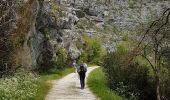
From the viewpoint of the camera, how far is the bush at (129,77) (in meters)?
42.7

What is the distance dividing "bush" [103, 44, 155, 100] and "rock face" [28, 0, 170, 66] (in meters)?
6.17

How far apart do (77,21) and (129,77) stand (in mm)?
34269

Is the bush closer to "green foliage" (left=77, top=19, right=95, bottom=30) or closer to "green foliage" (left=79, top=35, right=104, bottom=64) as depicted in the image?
"green foliage" (left=79, top=35, right=104, bottom=64)

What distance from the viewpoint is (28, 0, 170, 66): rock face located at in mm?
48469

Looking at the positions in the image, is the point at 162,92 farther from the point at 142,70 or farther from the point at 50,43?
the point at 50,43

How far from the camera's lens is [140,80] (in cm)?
4525

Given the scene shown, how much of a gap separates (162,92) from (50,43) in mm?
12687

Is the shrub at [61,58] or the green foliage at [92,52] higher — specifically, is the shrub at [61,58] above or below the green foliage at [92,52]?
above

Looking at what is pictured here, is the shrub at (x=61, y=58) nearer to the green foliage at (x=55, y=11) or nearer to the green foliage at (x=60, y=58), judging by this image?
the green foliage at (x=60, y=58)

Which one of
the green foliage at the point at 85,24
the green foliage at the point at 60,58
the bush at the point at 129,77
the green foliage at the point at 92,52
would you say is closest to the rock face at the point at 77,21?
the green foliage at the point at 85,24

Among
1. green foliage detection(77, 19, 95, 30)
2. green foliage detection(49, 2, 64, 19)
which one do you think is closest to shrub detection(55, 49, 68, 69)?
green foliage detection(49, 2, 64, 19)

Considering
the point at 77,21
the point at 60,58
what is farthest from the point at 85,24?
the point at 60,58

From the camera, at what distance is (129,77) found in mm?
44562

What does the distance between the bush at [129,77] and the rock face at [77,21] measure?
6.17 m
